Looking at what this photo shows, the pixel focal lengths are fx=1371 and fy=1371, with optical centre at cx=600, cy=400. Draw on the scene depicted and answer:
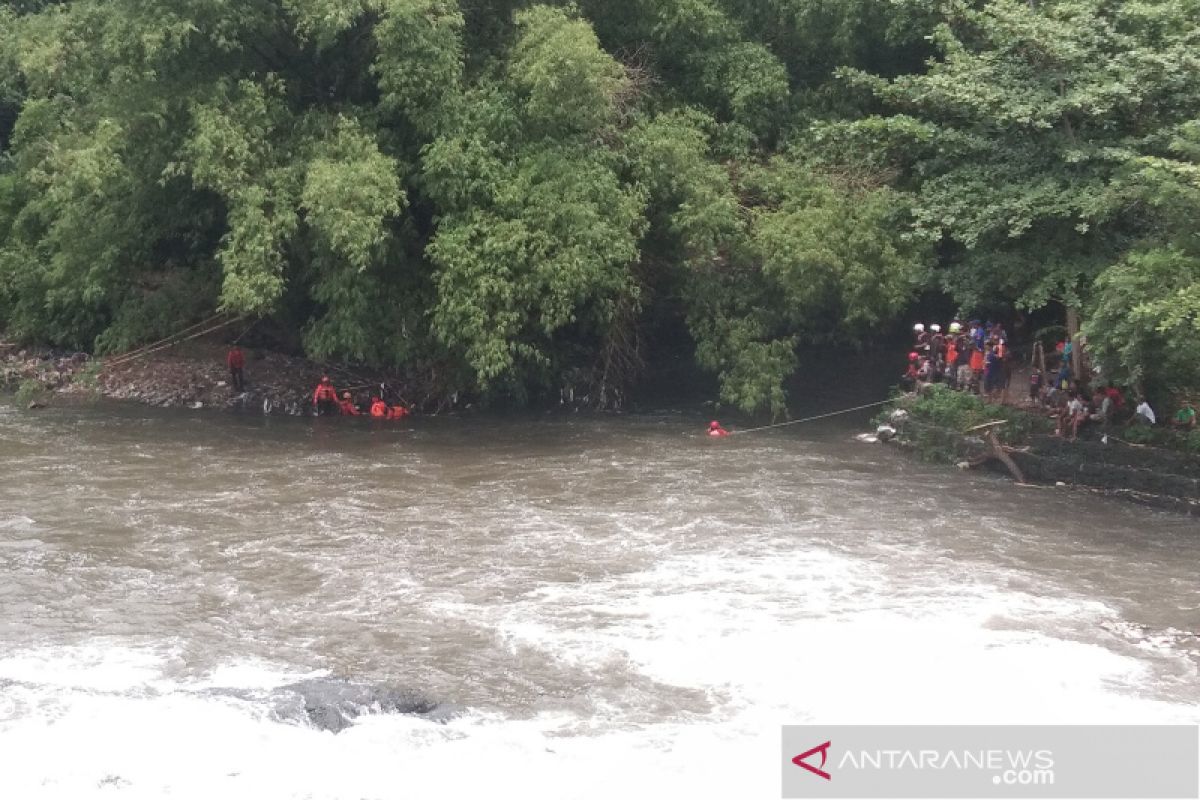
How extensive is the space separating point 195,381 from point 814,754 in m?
18.7

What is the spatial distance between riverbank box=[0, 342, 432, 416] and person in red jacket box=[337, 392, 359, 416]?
0.45m

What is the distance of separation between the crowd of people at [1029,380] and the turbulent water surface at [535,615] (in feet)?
4.32

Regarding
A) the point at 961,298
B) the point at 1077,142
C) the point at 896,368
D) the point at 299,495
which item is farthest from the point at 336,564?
the point at 896,368

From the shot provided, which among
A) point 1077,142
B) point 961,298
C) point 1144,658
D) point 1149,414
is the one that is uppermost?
point 1077,142

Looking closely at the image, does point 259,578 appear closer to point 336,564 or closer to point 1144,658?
point 336,564

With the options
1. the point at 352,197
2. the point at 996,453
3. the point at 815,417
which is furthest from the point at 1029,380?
the point at 352,197

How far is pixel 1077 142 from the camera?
1877cm

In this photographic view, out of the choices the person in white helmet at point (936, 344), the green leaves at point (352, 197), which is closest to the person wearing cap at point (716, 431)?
the person in white helmet at point (936, 344)

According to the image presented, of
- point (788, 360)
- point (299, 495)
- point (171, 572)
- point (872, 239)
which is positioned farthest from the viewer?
point (788, 360)

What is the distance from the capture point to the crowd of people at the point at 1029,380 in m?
18.7

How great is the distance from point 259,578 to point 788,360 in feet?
36.3

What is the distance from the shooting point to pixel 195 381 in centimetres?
2589

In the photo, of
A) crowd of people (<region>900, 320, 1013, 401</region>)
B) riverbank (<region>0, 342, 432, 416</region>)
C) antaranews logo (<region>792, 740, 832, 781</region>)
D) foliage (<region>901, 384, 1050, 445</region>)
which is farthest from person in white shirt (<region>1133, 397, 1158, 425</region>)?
riverbank (<region>0, 342, 432, 416</region>)

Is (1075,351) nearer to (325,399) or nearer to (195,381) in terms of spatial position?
(325,399)
